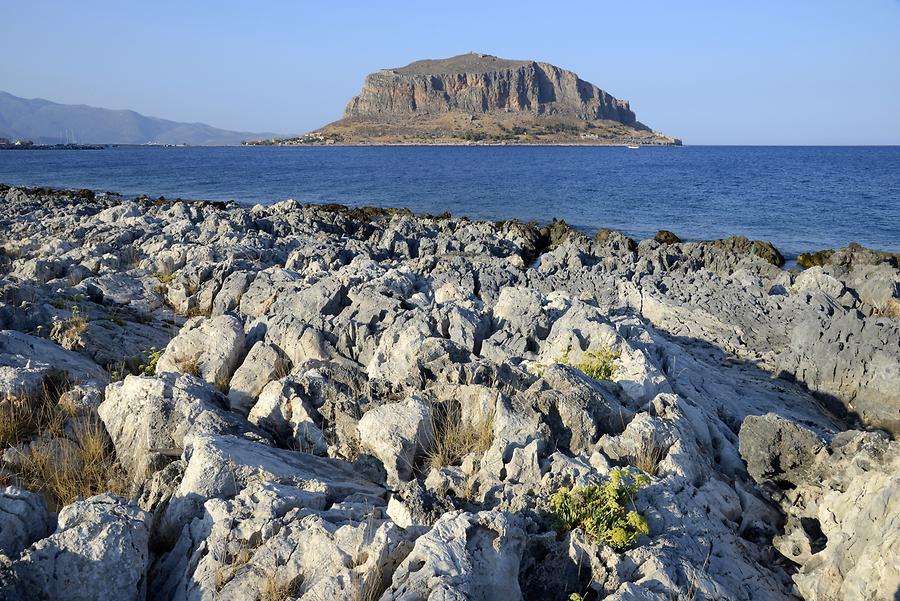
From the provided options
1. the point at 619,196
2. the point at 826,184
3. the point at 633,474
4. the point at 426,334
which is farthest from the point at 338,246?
the point at 826,184

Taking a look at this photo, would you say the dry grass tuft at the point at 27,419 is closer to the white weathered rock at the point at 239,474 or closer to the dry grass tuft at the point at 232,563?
the white weathered rock at the point at 239,474

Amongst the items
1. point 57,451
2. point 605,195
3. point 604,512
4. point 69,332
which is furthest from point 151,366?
point 605,195

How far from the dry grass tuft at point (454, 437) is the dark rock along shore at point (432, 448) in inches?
1.1

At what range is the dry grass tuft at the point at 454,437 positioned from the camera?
6.11 meters

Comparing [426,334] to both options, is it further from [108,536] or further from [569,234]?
[569,234]

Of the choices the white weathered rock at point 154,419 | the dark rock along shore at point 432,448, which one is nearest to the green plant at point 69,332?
the dark rock along shore at point 432,448

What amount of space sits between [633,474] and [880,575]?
182cm

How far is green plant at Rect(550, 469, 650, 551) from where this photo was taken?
4582mm

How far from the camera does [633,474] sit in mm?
5387

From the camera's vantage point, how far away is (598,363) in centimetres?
799

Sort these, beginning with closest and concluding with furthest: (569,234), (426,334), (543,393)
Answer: (543,393)
(426,334)
(569,234)

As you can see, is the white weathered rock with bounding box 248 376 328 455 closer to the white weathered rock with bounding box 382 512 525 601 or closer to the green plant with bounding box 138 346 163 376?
the white weathered rock with bounding box 382 512 525 601

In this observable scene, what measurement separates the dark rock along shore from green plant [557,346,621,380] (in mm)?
87

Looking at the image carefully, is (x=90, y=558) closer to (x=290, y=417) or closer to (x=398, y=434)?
(x=398, y=434)
